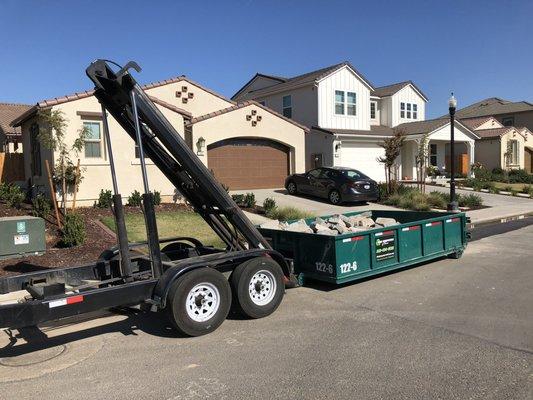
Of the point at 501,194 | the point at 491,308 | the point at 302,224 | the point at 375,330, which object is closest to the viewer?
the point at 375,330

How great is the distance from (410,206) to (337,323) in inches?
591

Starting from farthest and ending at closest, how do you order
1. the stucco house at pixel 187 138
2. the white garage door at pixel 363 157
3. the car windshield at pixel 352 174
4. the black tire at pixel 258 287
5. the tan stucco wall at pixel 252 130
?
the white garage door at pixel 363 157 < the tan stucco wall at pixel 252 130 < the car windshield at pixel 352 174 < the stucco house at pixel 187 138 < the black tire at pixel 258 287

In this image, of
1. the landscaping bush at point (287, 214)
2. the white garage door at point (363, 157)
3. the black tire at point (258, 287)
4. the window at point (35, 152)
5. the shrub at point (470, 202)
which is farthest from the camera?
the white garage door at point (363, 157)

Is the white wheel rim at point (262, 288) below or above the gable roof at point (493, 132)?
below

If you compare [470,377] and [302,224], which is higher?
[302,224]

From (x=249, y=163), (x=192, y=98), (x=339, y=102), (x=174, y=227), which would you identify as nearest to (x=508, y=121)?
(x=339, y=102)

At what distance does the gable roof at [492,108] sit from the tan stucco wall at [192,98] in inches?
1377

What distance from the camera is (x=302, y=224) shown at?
928 cm

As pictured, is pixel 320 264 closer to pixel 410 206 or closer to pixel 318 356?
pixel 318 356

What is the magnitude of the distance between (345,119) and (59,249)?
21.4 m

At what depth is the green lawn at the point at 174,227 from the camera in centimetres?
1273

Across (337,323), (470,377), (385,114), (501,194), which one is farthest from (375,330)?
(385,114)

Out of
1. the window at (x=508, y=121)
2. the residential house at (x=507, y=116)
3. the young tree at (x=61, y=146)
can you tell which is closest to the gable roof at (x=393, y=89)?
the residential house at (x=507, y=116)

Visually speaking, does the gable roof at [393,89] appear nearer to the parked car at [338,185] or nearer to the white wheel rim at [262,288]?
the parked car at [338,185]
